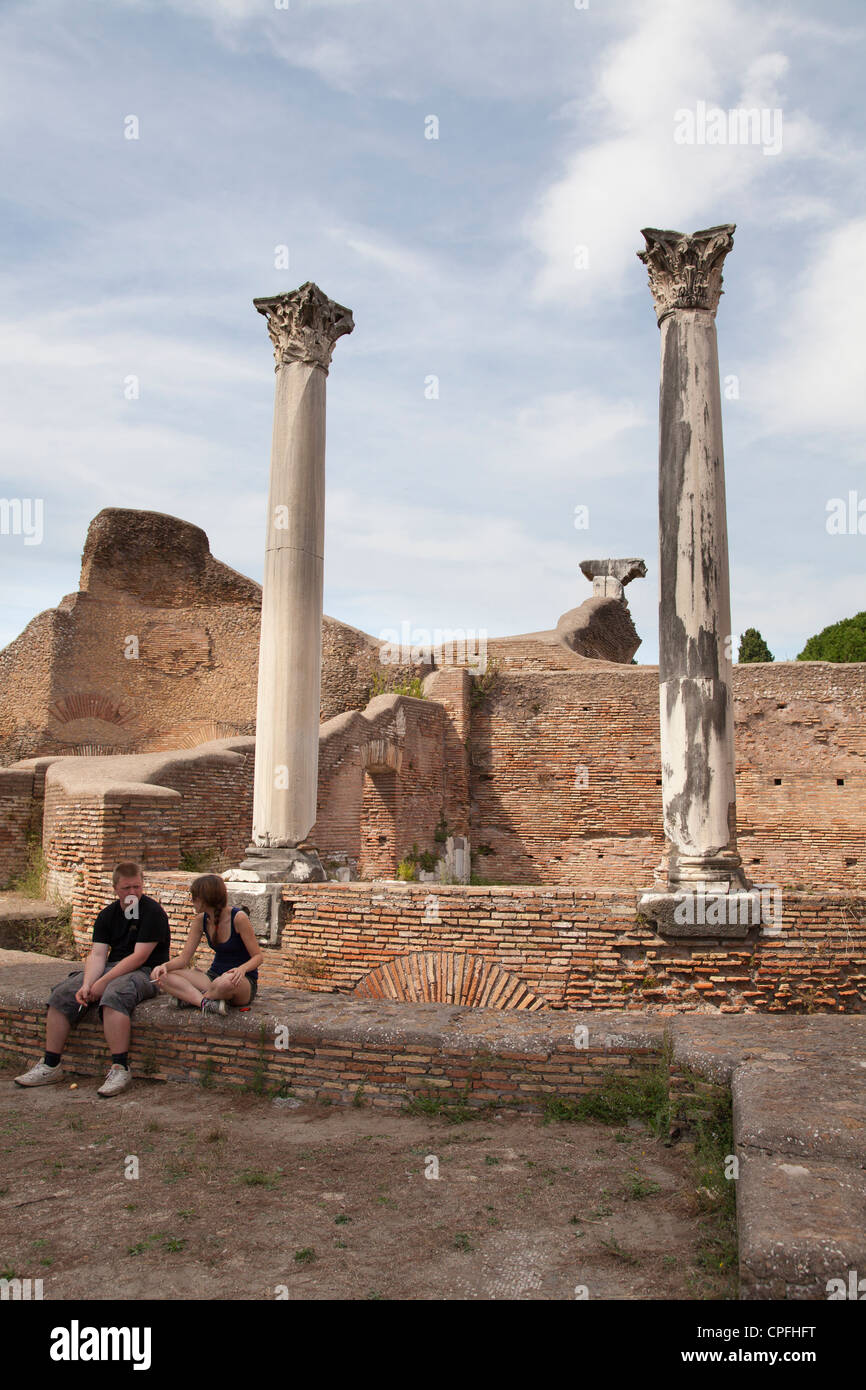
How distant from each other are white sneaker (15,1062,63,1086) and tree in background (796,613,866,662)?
29.8m

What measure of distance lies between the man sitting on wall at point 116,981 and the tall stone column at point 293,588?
2992 mm

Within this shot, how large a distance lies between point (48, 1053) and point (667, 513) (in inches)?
220

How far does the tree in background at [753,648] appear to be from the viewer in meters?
36.7

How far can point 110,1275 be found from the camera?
265 cm

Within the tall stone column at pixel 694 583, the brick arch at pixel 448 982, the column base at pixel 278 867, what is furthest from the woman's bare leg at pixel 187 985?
the tall stone column at pixel 694 583

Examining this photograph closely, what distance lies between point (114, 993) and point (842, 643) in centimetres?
3196

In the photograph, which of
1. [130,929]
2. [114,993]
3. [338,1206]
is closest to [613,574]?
[130,929]

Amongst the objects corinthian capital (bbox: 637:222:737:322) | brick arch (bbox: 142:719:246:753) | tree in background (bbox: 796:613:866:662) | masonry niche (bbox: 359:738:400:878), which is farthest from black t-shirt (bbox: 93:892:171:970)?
tree in background (bbox: 796:613:866:662)

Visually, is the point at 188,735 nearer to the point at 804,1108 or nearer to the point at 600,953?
the point at 600,953

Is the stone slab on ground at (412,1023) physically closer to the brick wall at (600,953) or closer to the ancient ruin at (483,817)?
the ancient ruin at (483,817)

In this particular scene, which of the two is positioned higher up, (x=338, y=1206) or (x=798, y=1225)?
(x=798, y=1225)

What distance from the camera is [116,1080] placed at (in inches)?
169
